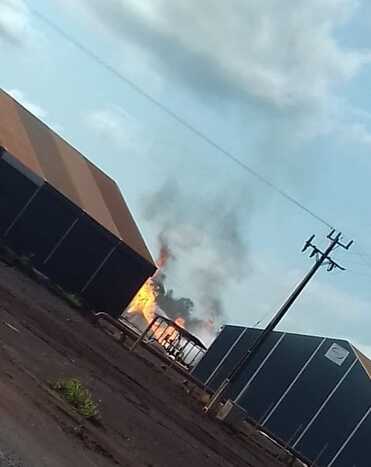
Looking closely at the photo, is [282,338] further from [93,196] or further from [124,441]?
[124,441]

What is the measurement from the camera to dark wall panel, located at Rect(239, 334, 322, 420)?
3944 cm

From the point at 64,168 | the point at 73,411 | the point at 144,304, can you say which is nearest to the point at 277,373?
the point at 64,168

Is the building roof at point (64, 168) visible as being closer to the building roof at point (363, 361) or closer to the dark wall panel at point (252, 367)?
the dark wall panel at point (252, 367)

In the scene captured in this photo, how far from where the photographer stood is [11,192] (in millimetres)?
34375

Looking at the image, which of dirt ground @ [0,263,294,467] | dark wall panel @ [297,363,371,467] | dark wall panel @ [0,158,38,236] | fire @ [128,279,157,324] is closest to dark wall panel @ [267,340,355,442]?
dark wall panel @ [297,363,371,467]

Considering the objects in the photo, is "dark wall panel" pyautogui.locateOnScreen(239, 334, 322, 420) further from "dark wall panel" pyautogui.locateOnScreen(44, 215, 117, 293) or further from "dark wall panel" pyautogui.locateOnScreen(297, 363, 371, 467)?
"dark wall panel" pyautogui.locateOnScreen(44, 215, 117, 293)

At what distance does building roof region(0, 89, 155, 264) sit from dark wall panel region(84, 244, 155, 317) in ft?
1.97

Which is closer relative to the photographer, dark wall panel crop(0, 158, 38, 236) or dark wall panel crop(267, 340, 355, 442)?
dark wall panel crop(0, 158, 38, 236)

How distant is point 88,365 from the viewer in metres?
20.3

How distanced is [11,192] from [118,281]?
7.11 m

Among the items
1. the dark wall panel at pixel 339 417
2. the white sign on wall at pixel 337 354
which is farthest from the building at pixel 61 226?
the dark wall panel at pixel 339 417

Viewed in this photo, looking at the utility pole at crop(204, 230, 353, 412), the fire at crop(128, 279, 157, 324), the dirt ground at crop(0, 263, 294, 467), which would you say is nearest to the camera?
the dirt ground at crop(0, 263, 294, 467)

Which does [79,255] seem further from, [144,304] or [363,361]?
[144,304]

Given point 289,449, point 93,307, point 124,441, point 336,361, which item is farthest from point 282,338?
point 124,441
